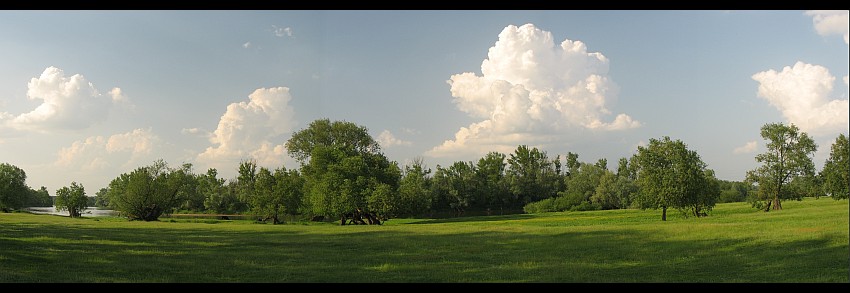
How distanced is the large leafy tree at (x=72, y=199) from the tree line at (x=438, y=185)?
0.19 m

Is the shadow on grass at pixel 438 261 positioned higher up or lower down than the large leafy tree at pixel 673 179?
lower down

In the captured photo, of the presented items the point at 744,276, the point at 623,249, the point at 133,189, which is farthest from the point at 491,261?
the point at 133,189

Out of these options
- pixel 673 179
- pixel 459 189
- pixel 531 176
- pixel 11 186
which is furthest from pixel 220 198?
pixel 673 179

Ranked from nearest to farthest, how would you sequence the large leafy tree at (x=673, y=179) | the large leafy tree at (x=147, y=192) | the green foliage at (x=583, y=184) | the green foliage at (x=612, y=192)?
the large leafy tree at (x=673, y=179) < the large leafy tree at (x=147, y=192) < the green foliage at (x=612, y=192) < the green foliage at (x=583, y=184)

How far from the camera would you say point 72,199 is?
76750 millimetres

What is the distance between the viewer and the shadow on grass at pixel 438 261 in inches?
536

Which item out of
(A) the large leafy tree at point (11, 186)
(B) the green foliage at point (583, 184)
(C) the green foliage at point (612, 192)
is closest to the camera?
(A) the large leafy tree at point (11, 186)

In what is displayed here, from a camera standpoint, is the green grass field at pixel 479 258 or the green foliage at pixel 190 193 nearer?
the green grass field at pixel 479 258

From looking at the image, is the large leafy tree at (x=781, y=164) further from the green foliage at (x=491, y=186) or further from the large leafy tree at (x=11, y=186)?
the large leafy tree at (x=11, y=186)

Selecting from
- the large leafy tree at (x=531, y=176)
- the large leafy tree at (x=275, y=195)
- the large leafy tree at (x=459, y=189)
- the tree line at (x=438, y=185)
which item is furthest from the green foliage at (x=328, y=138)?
the large leafy tree at (x=531, y=176)

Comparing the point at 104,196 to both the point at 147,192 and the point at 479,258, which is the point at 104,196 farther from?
the point at 479,258

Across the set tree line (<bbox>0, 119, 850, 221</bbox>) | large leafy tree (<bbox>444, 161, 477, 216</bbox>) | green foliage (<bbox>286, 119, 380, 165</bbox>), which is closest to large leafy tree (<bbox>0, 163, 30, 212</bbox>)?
tree line (<bbox>0, 119, 850, 221</bbox>)

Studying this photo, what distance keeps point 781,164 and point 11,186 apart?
92930 mm
